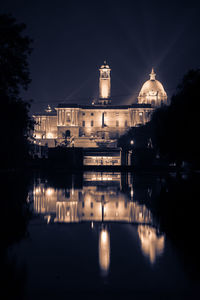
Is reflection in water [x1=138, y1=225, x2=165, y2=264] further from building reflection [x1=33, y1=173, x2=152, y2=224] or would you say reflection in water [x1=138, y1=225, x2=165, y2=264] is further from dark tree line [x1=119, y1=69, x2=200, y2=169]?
dark tree line [x1=119, y1=69, x2=200, y2=169]

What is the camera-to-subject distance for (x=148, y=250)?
763cm

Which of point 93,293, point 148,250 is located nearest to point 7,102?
point 148,250

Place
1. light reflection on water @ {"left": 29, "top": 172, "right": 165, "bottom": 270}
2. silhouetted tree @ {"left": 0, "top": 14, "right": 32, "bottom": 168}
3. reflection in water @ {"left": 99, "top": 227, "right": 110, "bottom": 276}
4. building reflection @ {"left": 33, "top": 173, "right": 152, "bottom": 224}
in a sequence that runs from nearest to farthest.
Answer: reflection in water @ {"left": 99, "top": 227, "right": 110, "bottom": 276}, light reflection on water @ {"left": 29, "top": 172, "right": 165, "bottom": 270}, building reflection @ {"left": 33, "top": 173, "right": 152, "bottom": 224}, silhouetted tree @ {"left": 0, "top": 14, "right": 32, "bottom": 168}

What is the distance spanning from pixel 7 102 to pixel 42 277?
68.8 feet

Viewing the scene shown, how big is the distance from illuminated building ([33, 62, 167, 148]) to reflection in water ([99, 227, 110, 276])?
153519mm

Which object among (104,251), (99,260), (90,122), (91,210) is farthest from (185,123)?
(90,122)

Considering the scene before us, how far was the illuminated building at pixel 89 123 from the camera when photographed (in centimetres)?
16900

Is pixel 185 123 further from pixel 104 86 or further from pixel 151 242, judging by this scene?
pixel 104 86

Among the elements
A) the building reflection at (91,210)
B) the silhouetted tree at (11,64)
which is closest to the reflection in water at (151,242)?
the building reflection at (91,210)

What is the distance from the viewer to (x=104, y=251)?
7.55 m

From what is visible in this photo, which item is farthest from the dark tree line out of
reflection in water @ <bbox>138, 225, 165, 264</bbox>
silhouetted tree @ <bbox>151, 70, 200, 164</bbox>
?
reflection in water @ <bbox>138, 225, 165, 264</bbox>

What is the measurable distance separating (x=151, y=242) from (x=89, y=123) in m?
168

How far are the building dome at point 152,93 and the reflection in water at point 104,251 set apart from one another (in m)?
175

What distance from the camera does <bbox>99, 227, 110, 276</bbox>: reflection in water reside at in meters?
6.47
